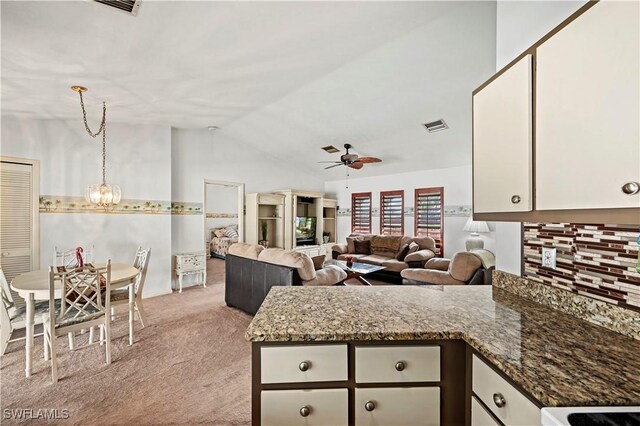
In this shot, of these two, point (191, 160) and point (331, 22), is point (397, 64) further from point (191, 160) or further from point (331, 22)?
point (191, 160)

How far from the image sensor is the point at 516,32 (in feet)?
5.59

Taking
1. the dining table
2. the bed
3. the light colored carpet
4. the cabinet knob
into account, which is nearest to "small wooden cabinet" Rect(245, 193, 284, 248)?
the bed

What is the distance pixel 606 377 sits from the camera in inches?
31.1

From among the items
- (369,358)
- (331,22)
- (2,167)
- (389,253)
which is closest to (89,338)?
(2,167)

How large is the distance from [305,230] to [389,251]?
221 centimetres

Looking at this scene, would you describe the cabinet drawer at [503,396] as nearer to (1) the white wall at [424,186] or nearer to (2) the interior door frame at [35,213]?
(1) the white wall at [424,186]

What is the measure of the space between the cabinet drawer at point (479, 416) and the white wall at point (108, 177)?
4953mm

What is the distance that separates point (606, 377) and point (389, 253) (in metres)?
5.07

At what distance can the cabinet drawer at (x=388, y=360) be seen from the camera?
3.60ft

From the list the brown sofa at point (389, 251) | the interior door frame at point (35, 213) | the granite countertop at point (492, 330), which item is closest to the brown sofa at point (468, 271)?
the brown sofa at point (389, 251)

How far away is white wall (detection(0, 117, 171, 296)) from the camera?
376 cm

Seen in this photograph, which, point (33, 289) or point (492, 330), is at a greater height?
point (492, 330)

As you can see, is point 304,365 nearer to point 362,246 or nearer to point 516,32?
point 516,32

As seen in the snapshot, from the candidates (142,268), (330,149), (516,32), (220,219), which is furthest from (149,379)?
(220,219)
